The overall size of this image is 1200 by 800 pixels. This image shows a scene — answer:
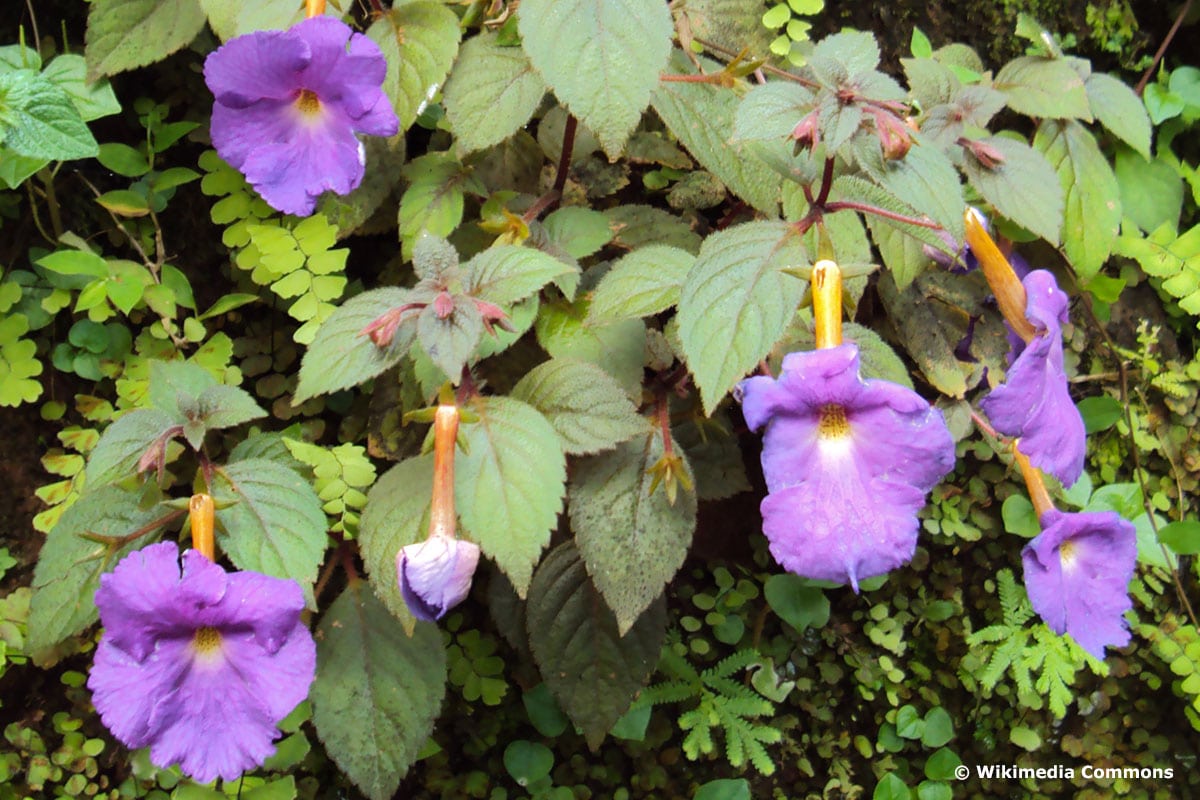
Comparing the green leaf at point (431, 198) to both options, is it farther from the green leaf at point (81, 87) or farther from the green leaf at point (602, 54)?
the green leaf at point (81, 87)

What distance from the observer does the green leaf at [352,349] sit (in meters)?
1.22

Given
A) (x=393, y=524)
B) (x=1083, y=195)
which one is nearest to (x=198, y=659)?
(x=393, y=524)

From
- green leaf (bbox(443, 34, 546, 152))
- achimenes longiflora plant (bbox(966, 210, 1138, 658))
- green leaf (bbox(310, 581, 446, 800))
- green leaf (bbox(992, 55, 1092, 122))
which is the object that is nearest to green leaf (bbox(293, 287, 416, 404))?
green leaf (bbox(443, 34, 546, 152))

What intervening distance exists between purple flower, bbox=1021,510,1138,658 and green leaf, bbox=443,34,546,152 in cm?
98

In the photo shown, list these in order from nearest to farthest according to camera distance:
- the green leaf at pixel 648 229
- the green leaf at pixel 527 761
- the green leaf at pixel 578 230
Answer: the green leaf at pixel 578 230
the green leaf at pixel 648 229
the green leaf at pixel 527 761

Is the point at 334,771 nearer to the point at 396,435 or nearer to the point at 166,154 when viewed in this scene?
the point at 396,435

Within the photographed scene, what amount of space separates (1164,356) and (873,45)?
1.21 m

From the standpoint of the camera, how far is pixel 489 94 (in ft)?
4.83

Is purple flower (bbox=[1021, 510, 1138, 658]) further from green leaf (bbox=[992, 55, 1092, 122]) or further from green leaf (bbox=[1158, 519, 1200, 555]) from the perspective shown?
green leaf (bbox=[992, 55, 1092, 122])

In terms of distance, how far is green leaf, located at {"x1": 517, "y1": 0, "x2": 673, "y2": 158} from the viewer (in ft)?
4.10

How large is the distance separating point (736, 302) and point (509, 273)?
306 millimetres

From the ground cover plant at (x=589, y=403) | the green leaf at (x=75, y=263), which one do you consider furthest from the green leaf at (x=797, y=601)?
the green leaf at (x=75, y=263)

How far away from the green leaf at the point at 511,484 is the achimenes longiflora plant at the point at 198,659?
0.78 feet

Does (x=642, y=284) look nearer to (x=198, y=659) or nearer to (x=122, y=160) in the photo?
(x=198, y=659)
